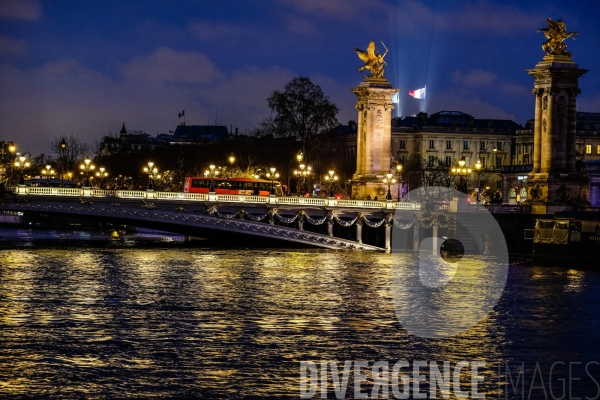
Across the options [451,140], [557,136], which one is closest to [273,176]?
[557,136]

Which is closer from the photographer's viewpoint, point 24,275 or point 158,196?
point 24,275

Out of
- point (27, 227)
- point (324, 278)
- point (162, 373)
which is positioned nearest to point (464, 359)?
point (162, 373)

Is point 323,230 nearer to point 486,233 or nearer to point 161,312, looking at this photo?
point 486,233

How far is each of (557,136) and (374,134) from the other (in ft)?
54.3

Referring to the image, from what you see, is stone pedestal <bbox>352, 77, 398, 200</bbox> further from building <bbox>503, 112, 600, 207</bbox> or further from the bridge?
building <bbox>503, 112, 600, 207</bbox>

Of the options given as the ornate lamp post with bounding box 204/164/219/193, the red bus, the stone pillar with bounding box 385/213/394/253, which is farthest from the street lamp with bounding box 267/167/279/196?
the stone pillar with bounding box 385/213/394/253

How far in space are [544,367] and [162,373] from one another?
28.6 ft

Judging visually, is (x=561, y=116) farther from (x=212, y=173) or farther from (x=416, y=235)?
(x=212, y=173)

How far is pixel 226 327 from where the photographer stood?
3619 centimetres

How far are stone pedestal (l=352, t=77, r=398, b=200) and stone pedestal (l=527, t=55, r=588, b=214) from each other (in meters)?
14.6

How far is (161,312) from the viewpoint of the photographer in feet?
131

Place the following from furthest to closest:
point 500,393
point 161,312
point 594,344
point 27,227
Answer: point 27,227 → point 161,312 → point 594,344 → point 500,393

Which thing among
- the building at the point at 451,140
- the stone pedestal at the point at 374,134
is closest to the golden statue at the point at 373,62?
the stone pedestal at the point at 374,134

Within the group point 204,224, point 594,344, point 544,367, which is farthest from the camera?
point 204,224
